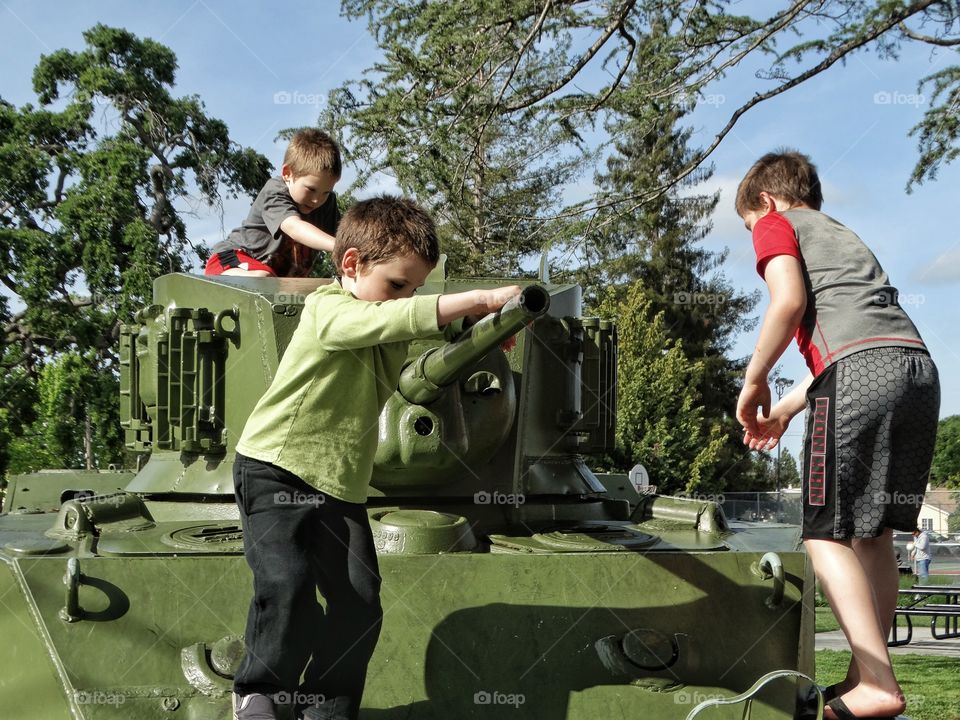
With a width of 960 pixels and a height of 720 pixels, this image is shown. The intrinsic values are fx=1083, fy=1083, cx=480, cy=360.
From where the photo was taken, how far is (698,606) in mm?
3902

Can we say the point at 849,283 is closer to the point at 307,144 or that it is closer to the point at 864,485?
the point at 864,485

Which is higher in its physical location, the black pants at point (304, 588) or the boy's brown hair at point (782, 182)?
the boy's brown hair at point (782, 182)

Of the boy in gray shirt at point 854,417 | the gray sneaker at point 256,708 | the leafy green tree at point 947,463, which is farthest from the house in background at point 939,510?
the gray sneaker at point 256,708

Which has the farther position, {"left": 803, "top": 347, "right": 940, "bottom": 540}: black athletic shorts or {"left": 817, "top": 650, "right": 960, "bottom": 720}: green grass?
{"left": 817, "top": 650, "right": 960, "bottom": 720}: green grass

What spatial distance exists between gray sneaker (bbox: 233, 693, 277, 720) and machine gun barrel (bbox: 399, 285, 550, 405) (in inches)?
46.3

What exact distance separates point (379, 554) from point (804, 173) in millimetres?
2045

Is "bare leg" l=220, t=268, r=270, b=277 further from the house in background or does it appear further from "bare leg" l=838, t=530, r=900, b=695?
the house in background

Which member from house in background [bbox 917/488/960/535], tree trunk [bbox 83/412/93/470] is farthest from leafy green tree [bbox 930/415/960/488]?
tree trunk [bbox 83/412/93/470]

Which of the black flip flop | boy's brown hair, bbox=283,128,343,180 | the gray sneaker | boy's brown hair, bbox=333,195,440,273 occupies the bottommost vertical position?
the black flip flop

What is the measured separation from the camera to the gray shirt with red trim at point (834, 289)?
11.4ft

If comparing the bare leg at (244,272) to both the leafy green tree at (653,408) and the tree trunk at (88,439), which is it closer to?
the tree trunk at (88,439)

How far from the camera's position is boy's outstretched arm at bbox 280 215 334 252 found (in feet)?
16.4

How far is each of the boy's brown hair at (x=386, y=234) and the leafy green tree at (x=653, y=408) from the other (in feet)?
82.8

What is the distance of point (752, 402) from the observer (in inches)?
148
